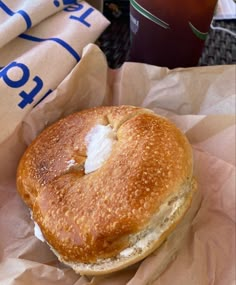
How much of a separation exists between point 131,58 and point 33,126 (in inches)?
11.2

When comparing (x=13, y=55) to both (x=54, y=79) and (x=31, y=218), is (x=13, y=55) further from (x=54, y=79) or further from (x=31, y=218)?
Answer: (x=31, y=218)

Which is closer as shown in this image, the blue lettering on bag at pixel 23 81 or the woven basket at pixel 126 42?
the blue lettering on bag at pixel 23 81

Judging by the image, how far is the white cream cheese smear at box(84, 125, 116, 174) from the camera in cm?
67

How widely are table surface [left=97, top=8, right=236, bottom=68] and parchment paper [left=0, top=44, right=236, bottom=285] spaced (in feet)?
0.45

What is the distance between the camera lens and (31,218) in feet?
2.32

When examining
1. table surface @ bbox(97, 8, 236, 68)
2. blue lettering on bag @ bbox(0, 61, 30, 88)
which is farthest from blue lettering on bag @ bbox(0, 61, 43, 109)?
table surface @ bbox(97, 8, 236, 68)

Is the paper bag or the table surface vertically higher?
the paper bag

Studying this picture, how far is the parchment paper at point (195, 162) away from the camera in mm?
642

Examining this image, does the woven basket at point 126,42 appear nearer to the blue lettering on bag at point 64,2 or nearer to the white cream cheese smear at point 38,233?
the blue lettering on bag at point 64,2

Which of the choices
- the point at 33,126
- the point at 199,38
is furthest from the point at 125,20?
the point at 33,126

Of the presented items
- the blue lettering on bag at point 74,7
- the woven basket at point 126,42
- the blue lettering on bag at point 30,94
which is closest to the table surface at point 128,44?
the woven basket at point 126,42

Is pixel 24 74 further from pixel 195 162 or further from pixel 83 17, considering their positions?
pixel 195 162

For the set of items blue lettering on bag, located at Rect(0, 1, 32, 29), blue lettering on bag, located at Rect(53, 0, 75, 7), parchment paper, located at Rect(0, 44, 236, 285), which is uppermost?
blue lettering on bag, located at Rect(0, 1, 32, 29)

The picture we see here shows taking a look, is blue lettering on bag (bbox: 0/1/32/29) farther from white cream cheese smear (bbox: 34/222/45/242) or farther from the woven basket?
white cream cheese smear (bbox: 34/222/45/242)
